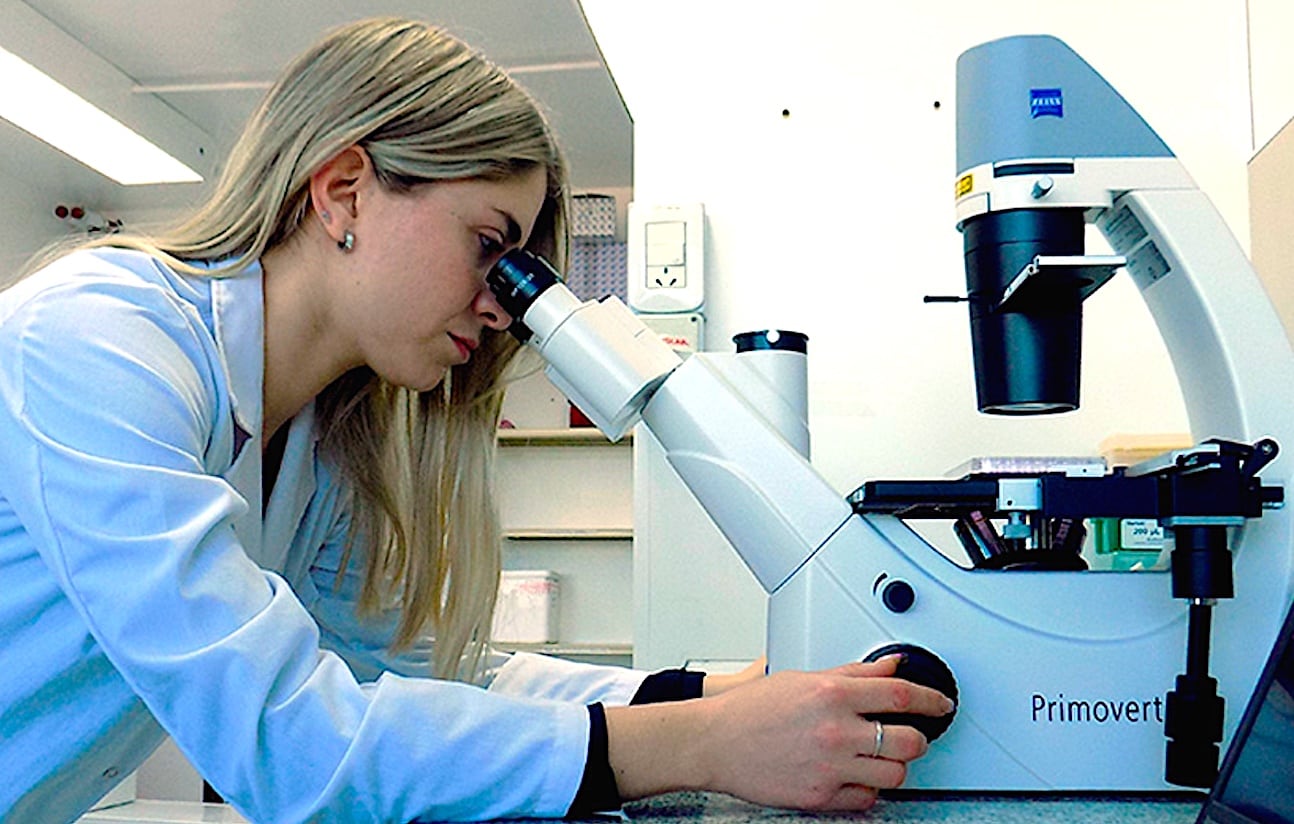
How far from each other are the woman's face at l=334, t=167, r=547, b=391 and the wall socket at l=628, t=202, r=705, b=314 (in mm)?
625

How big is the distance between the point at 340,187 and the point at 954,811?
71 centimetres

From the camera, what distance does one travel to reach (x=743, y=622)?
164cm

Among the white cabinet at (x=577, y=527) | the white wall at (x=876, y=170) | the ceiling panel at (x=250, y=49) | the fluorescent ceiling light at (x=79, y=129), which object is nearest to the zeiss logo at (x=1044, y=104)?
the white wall at (x=876, y=170)

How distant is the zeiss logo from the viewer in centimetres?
86

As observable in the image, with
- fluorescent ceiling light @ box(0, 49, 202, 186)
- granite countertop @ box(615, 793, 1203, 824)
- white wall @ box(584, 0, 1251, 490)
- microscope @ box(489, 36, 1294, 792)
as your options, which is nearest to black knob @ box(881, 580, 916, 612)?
microscope @ box(489, 36, 1294, 792)

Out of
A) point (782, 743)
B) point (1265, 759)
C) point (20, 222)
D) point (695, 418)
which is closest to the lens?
point (1265, 759)

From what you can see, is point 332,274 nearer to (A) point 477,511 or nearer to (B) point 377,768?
(A) point 477,511

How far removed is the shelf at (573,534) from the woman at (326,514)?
257cm

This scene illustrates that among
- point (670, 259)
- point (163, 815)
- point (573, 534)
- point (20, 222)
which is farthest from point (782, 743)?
point (20, 222)

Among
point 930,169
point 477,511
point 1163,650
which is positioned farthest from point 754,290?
point 1163,650

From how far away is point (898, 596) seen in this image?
Result: 0.79 m

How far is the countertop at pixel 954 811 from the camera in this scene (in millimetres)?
692

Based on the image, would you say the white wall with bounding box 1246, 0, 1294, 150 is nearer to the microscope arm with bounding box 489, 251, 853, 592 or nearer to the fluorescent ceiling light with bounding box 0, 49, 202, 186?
the microscope arm with bounding box 489, 251, 853, 592

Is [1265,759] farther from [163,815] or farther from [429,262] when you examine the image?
[163,815]
